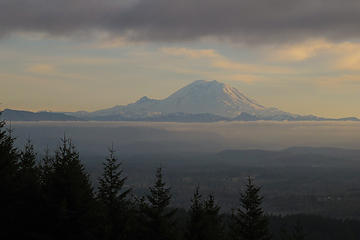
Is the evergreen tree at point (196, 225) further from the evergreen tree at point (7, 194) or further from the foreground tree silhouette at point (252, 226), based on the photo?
the evergreen tree at point (7, 194)

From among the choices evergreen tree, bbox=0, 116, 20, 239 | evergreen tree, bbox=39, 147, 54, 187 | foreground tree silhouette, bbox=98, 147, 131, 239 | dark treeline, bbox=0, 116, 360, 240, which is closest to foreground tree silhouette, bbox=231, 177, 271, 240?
dark treeline, bbox=0, 116, 360, 240

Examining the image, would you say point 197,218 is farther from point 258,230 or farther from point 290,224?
point 290,224

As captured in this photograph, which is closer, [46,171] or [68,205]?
[68,205]

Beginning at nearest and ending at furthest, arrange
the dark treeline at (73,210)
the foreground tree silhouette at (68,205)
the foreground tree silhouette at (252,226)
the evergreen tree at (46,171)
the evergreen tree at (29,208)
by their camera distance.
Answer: the foreground tree silhouette at (68,205), the dark treeline at (73,210), the evergreen tree at (29,208), the evergreen tree at (46,171), the foreground tree silhouette at (252,226)

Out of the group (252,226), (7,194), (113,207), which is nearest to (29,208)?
(7,194)

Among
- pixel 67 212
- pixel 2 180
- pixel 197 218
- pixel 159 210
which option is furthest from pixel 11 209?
pixel 197 218

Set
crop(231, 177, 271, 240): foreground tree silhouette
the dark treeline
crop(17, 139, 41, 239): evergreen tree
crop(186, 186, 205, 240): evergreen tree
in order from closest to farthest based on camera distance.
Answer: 1. the dark treeline
2. crop(17, 139, 41, 239): evergreen tree
3. crop(186, 186, 205, 240): evergreen tree
4. crop(231, 177, 271, 240): foreground tree silhouette

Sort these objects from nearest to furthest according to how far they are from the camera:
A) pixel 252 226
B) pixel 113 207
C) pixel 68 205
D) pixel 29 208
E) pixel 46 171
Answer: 1. pixel 68 205
2. pixel 29 208
3. pixel 113 207
4. pixel 46 171
5. pixel 252 226

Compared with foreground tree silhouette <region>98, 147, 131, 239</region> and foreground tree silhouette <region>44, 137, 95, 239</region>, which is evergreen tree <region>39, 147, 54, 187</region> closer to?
foreground tree silhouette <region>44, 137, 95, 239</region>

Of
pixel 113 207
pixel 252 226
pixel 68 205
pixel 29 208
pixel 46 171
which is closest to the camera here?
pixel 68 205

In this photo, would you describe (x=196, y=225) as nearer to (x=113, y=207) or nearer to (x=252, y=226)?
(x=113, y=207)

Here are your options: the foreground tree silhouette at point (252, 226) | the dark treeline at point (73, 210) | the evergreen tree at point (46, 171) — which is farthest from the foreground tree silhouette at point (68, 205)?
the foreground tree silhouette at point (252, 226)
